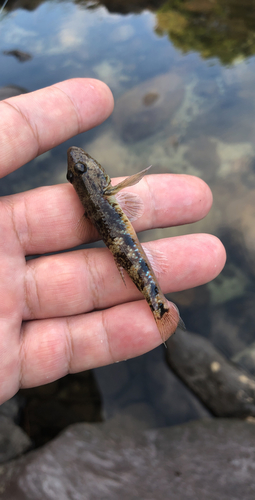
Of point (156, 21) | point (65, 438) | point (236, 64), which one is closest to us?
point (65, 438)

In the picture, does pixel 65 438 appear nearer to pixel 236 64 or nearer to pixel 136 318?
pixel 136 318

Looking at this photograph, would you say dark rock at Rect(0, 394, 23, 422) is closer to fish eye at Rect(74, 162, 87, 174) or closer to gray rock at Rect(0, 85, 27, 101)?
fish eye at Rect(74, 162, 87, 174)

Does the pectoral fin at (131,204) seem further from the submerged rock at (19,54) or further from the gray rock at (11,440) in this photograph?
the submerged rock at (19,54)

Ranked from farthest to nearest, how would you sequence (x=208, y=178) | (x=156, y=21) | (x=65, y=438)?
(x=156, y=21), (x=208, y=178), (x=65, y=438)

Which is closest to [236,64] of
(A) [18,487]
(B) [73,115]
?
(B) [73,115]

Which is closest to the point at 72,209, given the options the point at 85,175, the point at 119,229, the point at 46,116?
the point at 85,175

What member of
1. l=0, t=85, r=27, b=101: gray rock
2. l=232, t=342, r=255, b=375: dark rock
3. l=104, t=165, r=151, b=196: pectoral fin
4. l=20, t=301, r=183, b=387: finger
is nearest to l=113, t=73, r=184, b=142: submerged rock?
l=0, t=85, r=27, b=101: gray rock

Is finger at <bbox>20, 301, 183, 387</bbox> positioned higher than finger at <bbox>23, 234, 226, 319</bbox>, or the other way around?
finger at <bbox>23, 234, 226, 319</bbox>
